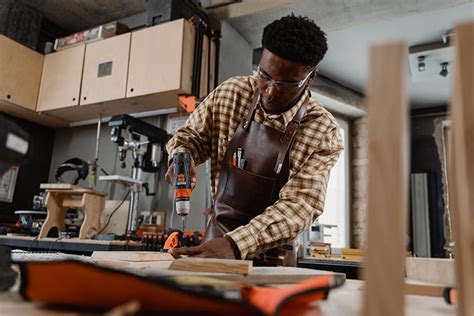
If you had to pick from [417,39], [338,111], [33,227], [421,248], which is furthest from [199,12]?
[421,248]

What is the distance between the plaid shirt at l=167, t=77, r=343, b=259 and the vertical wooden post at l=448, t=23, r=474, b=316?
2.25 ft

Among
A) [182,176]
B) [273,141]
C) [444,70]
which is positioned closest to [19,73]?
[182,176]

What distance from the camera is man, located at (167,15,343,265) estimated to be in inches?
51.4

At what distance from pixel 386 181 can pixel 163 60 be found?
8.28ft

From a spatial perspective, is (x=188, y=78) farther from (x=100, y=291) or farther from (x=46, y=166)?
(x=100, y=291)

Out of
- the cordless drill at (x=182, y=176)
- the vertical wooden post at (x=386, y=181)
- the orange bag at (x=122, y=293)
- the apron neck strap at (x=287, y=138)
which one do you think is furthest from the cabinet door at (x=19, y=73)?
the vertical wooden post at (x=386, y=181)

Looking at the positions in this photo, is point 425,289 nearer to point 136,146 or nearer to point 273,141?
point 273,141

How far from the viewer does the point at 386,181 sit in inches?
14.3

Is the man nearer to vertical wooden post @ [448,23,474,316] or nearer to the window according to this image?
vertical wooden post @ [448,23,474,316]

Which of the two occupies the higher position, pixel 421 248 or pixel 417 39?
pixel 417 39

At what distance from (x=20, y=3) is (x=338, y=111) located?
3.71 meters

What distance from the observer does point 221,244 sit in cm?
104

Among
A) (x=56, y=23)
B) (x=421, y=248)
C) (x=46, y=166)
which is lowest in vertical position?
(x=421, y=248)

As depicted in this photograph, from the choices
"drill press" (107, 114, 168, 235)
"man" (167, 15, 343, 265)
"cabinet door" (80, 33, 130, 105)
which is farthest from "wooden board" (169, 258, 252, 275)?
"cabinet door" (80, 33, 130, 105)
